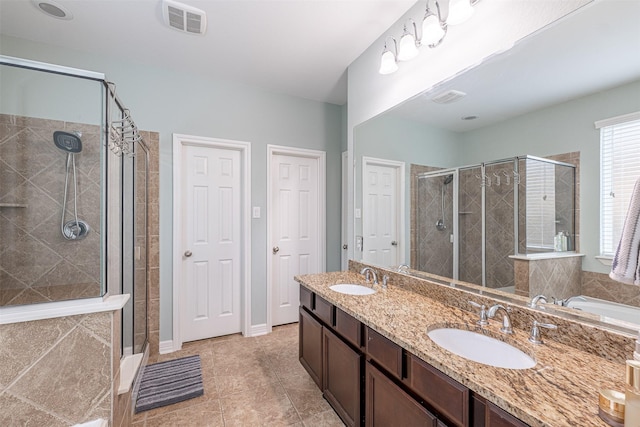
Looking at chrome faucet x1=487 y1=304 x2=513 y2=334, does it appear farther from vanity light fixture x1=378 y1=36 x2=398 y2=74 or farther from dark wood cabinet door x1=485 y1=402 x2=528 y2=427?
vanity light fixture x1=378 y1=36 x2=398 y2=74

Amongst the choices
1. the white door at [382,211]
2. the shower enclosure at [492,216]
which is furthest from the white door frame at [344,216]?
the shower enclosure at [492,216]

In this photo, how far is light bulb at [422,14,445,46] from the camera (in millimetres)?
1558

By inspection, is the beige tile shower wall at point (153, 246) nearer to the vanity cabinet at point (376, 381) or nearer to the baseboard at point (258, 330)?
the baseboard at point (258, 330)

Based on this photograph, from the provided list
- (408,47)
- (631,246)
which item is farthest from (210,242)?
(631,246)

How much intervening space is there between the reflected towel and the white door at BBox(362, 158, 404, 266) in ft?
3.79

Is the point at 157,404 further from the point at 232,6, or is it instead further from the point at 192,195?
the point at 232,6

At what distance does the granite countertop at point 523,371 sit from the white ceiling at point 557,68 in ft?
3.16

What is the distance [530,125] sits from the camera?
122cm

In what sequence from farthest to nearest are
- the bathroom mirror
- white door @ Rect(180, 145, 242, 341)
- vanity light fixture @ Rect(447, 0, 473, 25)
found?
white door @ Rect(180, 145, 242, 341)
vanity light fixture @ Rect(447, 0, 473, 25)
the bathroom mirror

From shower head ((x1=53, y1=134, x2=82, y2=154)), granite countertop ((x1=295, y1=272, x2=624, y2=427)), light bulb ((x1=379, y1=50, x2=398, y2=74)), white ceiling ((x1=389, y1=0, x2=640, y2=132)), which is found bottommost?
granite countertop ((x1=295, y1=272, x2=624, y2=427))

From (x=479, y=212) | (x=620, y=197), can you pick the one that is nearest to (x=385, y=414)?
(x=479, y=212)

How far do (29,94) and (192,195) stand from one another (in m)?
1.32

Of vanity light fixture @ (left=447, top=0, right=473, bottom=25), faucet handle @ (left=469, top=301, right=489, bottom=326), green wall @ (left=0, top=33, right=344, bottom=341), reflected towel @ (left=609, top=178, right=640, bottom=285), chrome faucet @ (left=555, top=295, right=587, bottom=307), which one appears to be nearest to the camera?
reflected towel @ (left=609, top=178, right=640, bottom=285)

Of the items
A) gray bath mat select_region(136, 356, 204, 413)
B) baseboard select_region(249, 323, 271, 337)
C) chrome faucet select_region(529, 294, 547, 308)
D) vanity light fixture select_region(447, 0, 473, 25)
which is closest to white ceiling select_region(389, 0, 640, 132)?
vanity light fixture select_region(447, 0, 473, 25)
